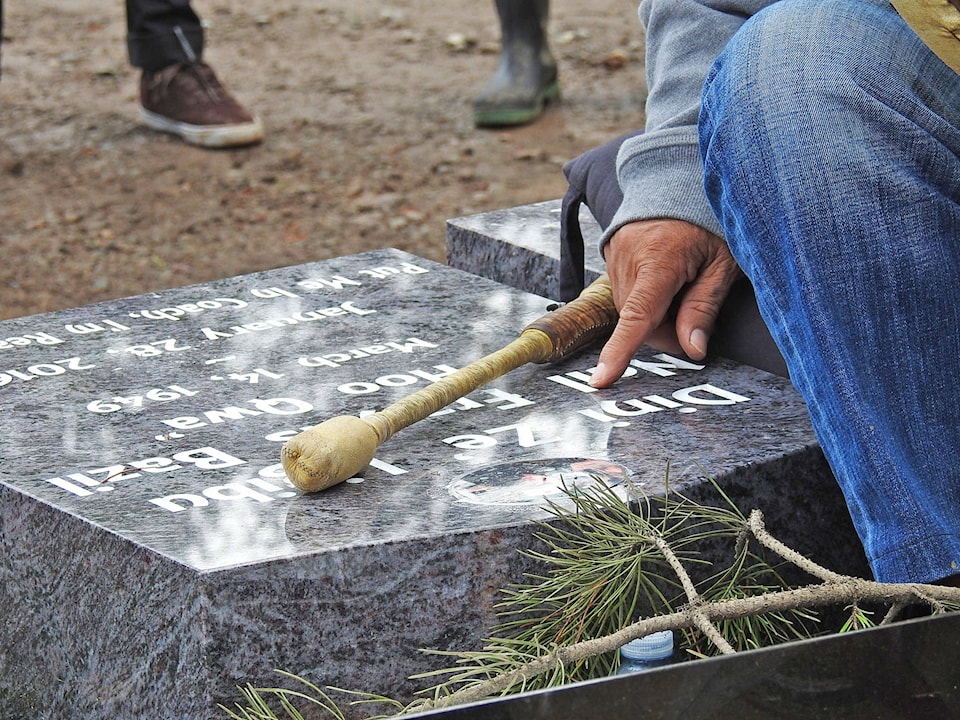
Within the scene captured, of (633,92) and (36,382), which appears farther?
(633,92)

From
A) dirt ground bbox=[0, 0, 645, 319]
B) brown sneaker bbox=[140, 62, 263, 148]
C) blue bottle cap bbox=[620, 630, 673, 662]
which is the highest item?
blue bottle cap bbox=[620, 630, 673, 662]

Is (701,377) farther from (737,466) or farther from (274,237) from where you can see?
(274,237)

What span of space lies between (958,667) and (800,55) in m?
0.61

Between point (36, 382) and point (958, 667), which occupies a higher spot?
point (958, 667)

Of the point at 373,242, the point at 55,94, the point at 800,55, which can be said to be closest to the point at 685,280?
the point at 800,55

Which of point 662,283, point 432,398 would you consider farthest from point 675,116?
point 432,398

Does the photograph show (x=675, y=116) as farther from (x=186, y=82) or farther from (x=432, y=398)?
(x=186, y=82)

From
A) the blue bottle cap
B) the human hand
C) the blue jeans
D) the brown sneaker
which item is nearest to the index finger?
the human hand

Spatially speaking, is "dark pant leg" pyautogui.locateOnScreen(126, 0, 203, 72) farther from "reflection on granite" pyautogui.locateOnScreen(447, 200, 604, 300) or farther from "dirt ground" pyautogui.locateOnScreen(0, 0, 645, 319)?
"reflection on granite" pyautogui.locateOnScreen(447, 200, 604, 300)

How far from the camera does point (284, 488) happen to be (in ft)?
5.08

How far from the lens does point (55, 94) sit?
542 cm

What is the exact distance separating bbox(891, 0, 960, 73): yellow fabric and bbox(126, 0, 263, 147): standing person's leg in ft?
11.5

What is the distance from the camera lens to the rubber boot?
4.79 m

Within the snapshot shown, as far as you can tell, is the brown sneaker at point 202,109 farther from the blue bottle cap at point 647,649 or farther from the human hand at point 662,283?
the blue bottle cap at point 647,649
